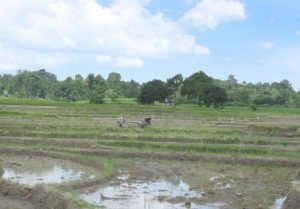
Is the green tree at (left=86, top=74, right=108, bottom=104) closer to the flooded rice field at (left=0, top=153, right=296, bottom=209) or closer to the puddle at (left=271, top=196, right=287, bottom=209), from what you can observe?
the flooded rice field at (left=0, top=153, right=296, bottom=209)

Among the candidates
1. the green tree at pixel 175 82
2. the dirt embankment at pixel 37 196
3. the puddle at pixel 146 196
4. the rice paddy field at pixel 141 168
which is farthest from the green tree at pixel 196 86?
the dirt embankment at pixel 37 196

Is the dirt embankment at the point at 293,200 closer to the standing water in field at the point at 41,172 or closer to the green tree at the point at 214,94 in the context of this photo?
the standing water in field at the point at 41,172

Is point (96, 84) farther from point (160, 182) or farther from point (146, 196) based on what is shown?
point (146, 196)

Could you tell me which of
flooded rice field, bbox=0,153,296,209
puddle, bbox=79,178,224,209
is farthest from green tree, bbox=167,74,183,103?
puddle, bbox=79,178,224,209

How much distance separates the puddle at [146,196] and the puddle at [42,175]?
188 centimetres

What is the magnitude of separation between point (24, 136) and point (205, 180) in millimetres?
12087

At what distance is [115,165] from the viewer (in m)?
16.3

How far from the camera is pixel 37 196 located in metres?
10.9

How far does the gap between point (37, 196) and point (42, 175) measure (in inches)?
147

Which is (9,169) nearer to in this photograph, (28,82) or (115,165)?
(115,165)

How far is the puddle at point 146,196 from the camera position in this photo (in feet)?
35.1

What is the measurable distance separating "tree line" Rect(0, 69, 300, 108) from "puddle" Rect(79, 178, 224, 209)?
51.3m

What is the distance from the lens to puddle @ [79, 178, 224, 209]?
421 inches

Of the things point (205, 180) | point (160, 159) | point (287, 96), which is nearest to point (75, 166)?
point (160, 159)
